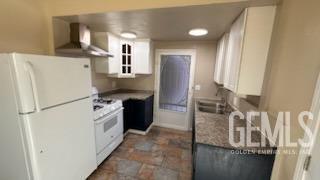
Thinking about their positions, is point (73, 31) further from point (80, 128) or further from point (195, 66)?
point (195, 66)

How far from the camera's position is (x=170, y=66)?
11.9 feet

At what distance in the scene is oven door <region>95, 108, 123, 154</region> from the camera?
2123mm

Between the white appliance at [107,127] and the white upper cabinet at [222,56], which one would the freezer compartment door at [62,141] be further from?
the white upper cabinet at [222,56]

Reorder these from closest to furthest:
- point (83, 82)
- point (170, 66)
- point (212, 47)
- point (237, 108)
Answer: point (83, 82)
point (237, 108)
point (212, 47)
point (170, 66)

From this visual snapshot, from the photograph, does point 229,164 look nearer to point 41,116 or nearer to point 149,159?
point 149,159

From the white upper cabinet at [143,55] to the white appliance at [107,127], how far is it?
3.55ft

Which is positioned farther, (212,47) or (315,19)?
(212,47)

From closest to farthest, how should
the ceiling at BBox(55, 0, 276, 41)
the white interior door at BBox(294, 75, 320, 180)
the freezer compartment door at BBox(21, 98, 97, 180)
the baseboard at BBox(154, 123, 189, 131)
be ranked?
the white interior door at BBox(294, 75, 320, 180) → the freezer compartment door at BBox(21, 98, 97, 180) → the ceiling at BBox(55, 0, 276, 41) → the baseboard at BBox(154, 123, 189, 131)

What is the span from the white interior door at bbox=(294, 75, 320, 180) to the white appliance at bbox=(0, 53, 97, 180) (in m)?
1.94

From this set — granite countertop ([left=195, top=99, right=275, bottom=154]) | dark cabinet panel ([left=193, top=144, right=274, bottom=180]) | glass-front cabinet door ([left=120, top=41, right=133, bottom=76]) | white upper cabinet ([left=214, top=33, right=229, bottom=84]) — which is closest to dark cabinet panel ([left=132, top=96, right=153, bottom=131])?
glass-front cabinet door ([left=120, top=41, right=133, bottom=76])

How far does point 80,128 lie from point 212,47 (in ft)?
9.97

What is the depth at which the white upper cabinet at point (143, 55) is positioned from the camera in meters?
3.33

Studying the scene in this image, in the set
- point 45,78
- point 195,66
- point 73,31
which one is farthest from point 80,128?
point 195,66

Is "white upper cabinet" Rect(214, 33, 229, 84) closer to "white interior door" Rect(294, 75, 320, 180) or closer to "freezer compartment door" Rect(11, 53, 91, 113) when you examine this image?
"white interior door" Rect(294, 75, 320, 180)
